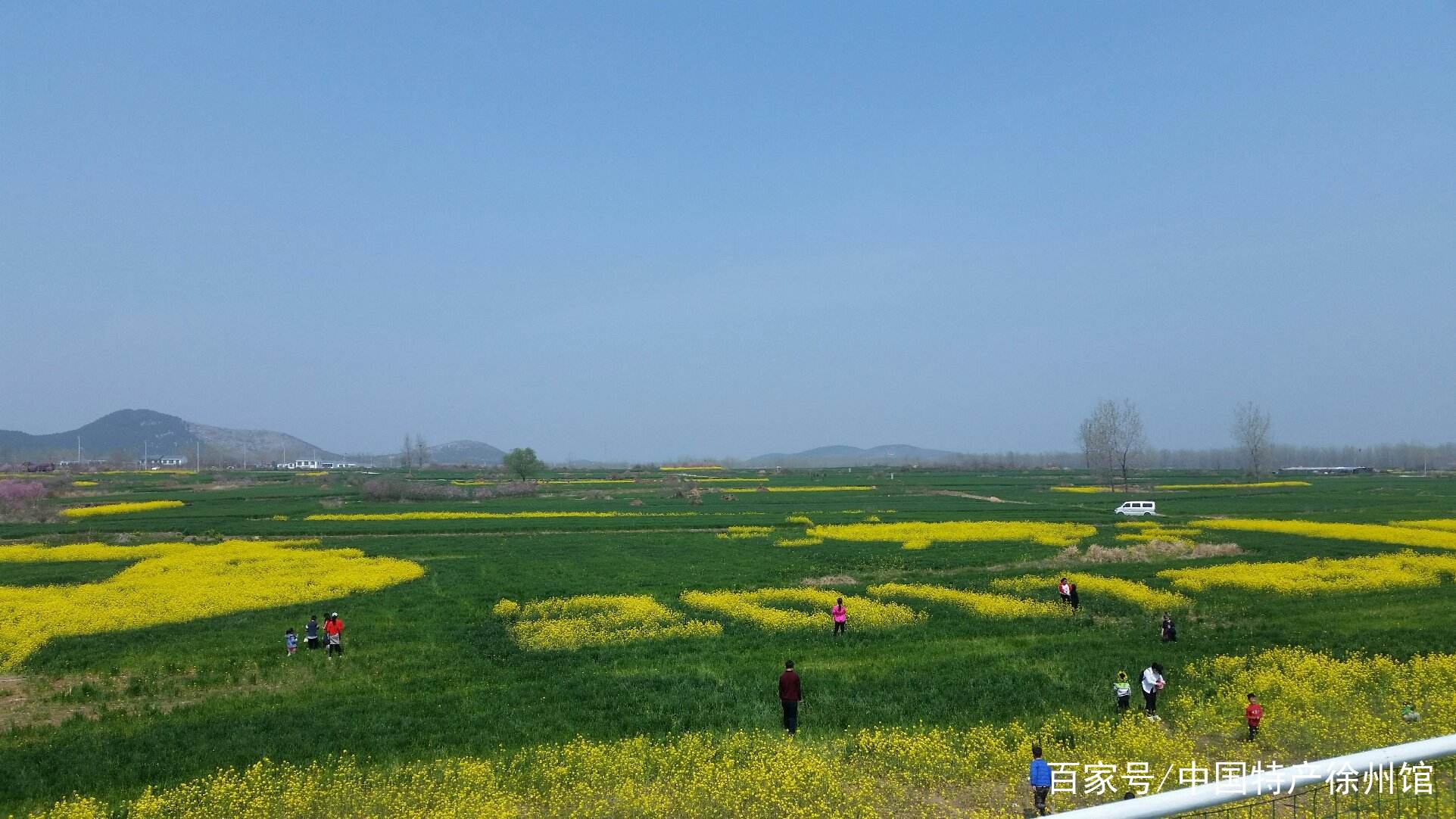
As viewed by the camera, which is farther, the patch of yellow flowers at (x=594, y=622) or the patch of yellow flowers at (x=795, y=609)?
the patch of yellow flowers at (x=795, y=609)

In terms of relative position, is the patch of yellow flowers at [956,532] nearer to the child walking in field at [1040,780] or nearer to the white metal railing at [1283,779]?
the child walking in field at [1040,780]

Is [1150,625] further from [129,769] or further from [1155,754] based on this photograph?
[129,769]

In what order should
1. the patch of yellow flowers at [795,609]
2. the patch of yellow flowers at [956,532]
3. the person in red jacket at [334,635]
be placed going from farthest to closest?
the patch of yellow flowers at [956,532] < the patch of yellow flowers at [795,609] < the person in red jacket at [334,635]

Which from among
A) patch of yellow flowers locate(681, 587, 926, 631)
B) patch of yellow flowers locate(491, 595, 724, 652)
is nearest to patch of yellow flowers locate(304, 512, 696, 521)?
patch of yellow flowers locate(681, 587, 926, 631)

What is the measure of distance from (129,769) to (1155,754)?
1906 centimetres

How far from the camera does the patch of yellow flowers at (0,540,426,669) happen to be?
87.7 ft

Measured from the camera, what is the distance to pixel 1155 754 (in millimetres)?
13188

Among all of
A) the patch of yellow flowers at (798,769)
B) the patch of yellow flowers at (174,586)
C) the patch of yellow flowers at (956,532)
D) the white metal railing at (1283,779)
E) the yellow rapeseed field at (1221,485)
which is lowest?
the yellow rapeseed field at (1221,485)

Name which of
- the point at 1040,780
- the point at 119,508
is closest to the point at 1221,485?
the point at 1040,780

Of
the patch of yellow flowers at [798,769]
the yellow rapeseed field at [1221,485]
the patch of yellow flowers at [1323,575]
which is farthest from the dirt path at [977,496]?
the patch of yellow flowers at [798,769]

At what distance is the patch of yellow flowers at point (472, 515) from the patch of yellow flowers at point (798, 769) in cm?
5167

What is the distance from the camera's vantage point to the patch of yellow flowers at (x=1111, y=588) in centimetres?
2797

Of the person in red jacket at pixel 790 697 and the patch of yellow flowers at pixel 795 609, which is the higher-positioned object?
the person in red jacket at pixel 790 697

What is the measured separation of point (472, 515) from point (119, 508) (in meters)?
34.3
